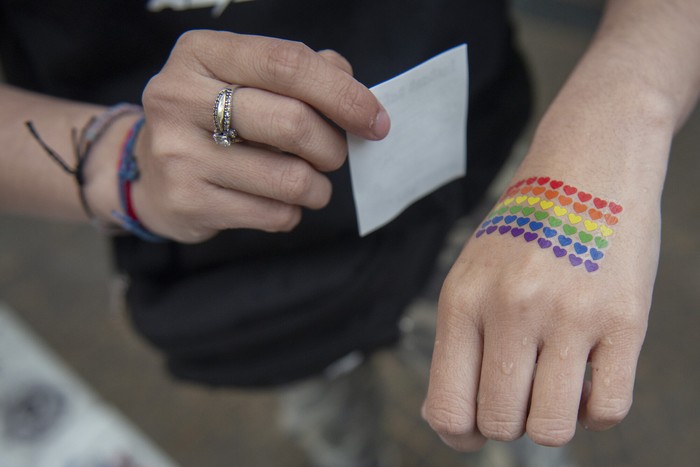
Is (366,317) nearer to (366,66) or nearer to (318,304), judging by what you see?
(318,304)

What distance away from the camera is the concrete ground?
4.91ft

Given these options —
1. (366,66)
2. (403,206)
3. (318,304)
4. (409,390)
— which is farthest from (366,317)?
(409,390)

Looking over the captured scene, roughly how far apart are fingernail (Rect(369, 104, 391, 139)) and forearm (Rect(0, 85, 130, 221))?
1.07 feet

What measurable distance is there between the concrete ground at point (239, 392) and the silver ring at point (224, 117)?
120 centimetres

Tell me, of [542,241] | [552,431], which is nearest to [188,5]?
[542,241]

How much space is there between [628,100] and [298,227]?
0.41 m

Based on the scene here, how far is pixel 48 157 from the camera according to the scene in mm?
738

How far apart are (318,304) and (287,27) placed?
0.37 metres

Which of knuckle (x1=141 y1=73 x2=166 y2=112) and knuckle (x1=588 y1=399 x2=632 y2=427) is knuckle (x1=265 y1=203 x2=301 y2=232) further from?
knuckle (x1=588 y1=399 x2=632 y2=427)

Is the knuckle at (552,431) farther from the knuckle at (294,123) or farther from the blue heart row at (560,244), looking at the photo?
the knuckle at (294,123)

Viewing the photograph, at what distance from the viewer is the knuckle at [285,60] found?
20.5 inches

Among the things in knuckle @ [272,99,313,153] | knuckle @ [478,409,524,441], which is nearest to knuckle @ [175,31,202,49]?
knuckle @ [272,99,313,153]

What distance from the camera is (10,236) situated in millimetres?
2045

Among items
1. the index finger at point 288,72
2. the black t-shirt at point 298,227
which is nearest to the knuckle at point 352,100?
the index finger at point 288,72
